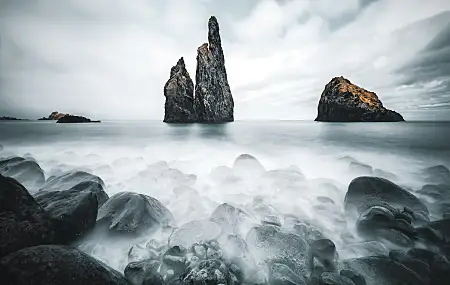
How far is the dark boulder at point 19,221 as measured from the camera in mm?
2371

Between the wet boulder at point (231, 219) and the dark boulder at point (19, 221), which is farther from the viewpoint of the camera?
the wet boulder at point (231, 219)

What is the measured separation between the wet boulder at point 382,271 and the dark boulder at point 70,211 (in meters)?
3.79

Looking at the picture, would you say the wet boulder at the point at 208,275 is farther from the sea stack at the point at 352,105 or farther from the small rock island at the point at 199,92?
the small rock island at the point at 199,92

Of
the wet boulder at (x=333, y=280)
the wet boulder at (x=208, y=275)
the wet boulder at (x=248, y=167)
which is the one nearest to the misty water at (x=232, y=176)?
the wet boulder at (x=248, y=167)

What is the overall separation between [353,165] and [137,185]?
6.27 m

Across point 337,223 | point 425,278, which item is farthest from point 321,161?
point 425,278

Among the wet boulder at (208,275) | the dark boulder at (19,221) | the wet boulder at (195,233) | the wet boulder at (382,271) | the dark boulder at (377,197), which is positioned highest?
the dark boulder at (19,221)

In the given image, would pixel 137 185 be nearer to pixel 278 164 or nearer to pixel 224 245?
pixel 224 245

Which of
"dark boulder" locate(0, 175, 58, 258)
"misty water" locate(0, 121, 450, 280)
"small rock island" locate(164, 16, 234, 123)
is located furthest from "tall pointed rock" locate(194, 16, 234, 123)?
"dark boulder" locate(0, 175, 58, 258)

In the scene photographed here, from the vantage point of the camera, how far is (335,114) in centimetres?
3594

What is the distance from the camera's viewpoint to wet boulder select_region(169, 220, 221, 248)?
3322 mm

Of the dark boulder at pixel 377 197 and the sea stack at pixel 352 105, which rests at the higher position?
the sea stack at pixel 352 105

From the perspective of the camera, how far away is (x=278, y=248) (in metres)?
3.13

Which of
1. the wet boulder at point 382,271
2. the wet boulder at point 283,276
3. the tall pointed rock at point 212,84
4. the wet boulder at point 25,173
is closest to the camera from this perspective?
the wet boulder at point 283,276
